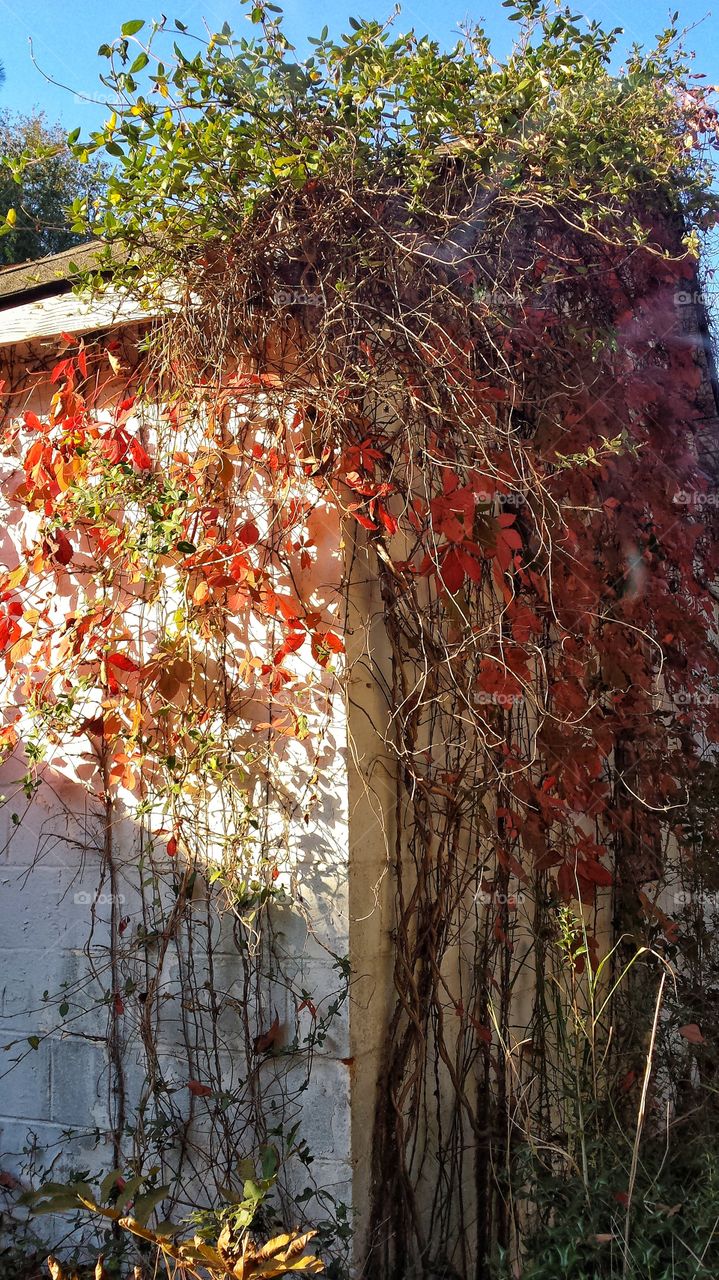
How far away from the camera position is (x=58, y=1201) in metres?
1.98

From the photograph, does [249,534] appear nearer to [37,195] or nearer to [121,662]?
[121,662]

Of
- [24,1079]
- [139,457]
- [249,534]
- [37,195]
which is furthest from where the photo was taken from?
[37,195]

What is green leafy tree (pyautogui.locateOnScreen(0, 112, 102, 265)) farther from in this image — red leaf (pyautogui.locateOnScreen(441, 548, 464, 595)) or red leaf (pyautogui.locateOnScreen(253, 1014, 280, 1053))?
red leaf (pyautogui.locateOnScreen(253, 1014, 280, 1053))

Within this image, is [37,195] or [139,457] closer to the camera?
[139,457]

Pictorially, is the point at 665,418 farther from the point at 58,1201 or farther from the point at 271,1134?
the point at 58,1201

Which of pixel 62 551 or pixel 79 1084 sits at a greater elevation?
pixel 62 551

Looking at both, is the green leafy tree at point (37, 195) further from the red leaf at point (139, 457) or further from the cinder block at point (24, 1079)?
the cinder block at point (24, 1079)

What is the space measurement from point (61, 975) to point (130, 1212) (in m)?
0.66

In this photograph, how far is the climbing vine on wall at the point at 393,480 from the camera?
2.47 m

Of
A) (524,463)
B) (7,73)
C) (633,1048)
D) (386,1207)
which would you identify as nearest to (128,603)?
(524,463)

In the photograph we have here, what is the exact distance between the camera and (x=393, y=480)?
2629 millimetres

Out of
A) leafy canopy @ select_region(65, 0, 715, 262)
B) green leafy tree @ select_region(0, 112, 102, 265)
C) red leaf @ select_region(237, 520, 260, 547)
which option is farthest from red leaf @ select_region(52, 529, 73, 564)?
green leafy tree @ select_region(0, 112, 102, 265)

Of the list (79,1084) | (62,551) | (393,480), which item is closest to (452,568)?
(393,480)

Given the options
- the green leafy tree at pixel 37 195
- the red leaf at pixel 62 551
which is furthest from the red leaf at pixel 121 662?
the green leafy tree at pixel 37 195
